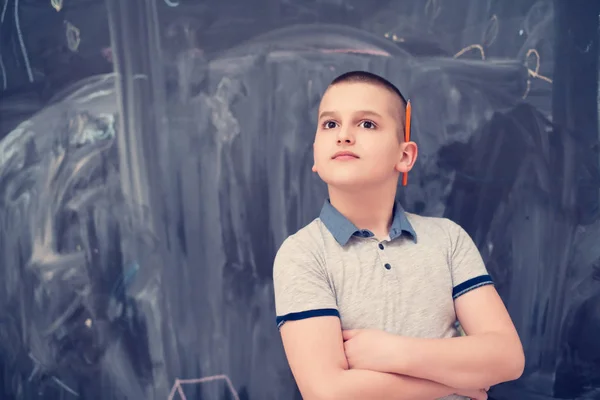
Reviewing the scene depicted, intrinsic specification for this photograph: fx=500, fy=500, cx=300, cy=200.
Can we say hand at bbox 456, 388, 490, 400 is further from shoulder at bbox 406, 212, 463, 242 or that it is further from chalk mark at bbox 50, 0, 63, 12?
chalk mark at bbox 50, 0, 63, 12

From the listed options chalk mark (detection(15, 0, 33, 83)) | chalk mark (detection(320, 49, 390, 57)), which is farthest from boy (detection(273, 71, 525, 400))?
chalk mark (detection(15, 0, 33, 83))

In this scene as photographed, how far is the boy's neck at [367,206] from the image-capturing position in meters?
1.11

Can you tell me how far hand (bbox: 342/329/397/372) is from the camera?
962mm

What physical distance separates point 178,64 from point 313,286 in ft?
2.66

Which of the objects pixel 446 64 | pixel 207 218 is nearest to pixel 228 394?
pixel 207 218

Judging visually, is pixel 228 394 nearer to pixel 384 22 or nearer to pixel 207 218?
pixel 207 218

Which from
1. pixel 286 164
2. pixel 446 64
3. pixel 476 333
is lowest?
pixel 476 333

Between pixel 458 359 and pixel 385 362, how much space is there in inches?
5.7

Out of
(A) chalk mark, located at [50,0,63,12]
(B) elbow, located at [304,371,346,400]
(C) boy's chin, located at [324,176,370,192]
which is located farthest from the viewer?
(A) chalk mark, located at [50,0,63,12]

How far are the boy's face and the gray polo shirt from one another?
0.11m

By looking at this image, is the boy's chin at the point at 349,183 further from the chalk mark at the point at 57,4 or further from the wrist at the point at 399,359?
the chalk mark at the point at 57,4

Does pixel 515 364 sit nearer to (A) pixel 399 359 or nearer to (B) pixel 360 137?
(A) pixel 399 359

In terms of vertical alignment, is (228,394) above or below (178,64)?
below

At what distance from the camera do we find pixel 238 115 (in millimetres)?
1458
